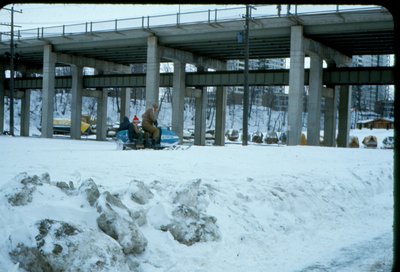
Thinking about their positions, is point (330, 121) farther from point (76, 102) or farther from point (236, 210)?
point (236, 210)

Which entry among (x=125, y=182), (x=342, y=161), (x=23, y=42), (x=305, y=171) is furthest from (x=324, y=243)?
(x=23, y=42)

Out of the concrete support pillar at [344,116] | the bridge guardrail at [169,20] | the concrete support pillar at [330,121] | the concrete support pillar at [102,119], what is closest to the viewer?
the bridge guardrail at [169,20]

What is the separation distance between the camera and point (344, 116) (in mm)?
43219

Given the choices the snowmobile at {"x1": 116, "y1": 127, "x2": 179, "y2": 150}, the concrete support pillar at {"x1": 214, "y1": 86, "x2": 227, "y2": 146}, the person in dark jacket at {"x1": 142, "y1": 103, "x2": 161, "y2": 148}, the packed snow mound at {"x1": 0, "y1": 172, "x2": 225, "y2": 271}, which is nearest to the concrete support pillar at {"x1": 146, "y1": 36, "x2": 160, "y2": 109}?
the concrete support pillar at {"x1": 214, "y1": 86, "x2": 227, "y2": 146}

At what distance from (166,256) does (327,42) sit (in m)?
35.4

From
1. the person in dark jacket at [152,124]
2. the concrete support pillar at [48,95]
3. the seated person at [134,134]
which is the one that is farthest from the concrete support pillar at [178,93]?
the seated person at [134,134]

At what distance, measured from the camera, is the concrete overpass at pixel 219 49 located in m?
34.9

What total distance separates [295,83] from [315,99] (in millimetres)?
2759

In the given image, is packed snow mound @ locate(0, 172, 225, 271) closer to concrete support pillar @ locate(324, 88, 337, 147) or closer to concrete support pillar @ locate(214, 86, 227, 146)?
concrete support pillar @ locate(324, 88, 337, 147)

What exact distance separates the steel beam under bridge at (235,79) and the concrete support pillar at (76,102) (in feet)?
3.46

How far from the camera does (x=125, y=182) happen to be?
898cm

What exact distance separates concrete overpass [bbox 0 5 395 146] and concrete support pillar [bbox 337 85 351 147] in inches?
3.5

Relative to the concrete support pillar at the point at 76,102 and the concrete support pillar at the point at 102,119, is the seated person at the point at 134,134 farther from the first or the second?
the concrete support pillar at the point at 102,119

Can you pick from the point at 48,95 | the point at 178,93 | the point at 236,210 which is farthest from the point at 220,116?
the point at 236,210
